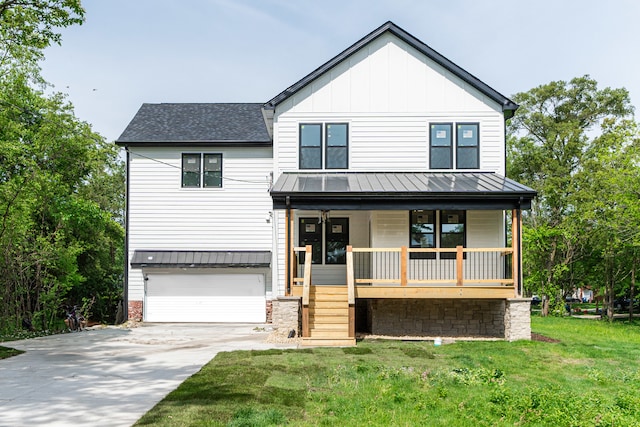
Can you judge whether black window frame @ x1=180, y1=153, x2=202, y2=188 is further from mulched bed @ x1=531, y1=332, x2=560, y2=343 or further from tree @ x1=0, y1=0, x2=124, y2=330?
mulched bed @ x1=531, y1=332, x2=560, y2=343

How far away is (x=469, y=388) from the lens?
8.55 metres

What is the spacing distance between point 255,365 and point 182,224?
11033 mm

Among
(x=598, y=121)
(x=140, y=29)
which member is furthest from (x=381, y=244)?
(x=598, y=121)

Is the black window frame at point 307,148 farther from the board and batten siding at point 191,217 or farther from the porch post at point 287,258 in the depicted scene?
the board and batten siding at point 191,217

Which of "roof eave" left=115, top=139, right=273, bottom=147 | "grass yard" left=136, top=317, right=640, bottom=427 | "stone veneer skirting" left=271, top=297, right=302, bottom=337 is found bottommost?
"grass yard" left=136, top=317, right=640, bottom=427

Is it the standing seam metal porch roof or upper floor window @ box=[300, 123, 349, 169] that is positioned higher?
upper floor window @ box=[300, 123, 349, 169]

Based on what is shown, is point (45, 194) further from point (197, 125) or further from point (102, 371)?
point (102, 371)

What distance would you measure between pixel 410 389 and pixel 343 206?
25.1ft

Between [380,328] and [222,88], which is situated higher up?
[222,88]

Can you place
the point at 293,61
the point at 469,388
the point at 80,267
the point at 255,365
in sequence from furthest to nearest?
the point at 80,267 → the point at 293,61 → the point at 255,365 → the point at 469,388

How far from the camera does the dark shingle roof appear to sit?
2000cm

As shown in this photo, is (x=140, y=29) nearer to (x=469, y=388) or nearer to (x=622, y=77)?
(x=469, y=388)

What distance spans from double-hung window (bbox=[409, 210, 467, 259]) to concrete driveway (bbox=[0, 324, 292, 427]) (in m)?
5.27

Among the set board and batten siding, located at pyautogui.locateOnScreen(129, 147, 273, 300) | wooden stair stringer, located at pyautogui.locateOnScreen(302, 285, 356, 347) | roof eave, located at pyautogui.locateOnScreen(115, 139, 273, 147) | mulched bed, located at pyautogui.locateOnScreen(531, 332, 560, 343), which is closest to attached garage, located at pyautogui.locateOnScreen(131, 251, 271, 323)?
board and batten siding, located at pyautogui.locateOnScreen(129, 147, 273, 300)
